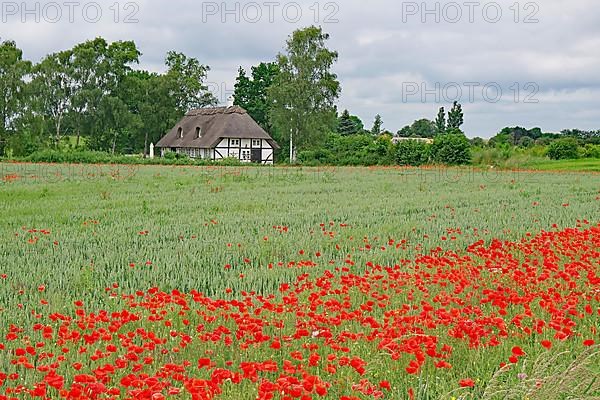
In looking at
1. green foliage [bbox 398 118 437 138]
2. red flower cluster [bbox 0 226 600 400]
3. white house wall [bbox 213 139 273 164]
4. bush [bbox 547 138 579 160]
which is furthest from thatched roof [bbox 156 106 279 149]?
green foliage [bbox 398 118 437 138]

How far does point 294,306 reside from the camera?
5883mm

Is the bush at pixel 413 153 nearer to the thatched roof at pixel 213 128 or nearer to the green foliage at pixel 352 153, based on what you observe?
the green foliage at pixel 352 153

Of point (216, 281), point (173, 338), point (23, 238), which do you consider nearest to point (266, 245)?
point (216, 281)

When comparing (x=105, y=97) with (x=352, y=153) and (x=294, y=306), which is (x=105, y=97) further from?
(x=294, y=306)

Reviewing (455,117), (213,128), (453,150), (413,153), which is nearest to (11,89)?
(213,128)

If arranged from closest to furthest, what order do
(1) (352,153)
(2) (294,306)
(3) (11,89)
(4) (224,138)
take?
(2) (294,306)
(3) (11,89)
(1) (352,153)
(4) (224,138)

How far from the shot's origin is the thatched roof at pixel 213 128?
59375 millimetres

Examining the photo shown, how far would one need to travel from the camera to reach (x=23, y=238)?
10.1 meters

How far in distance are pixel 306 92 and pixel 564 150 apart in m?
23.3

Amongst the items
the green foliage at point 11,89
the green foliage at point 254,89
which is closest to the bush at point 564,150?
the green foliage at point 254,89

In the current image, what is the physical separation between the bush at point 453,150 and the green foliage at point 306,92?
9.93 metres

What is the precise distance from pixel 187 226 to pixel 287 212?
3.29 metres

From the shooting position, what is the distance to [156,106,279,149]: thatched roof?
5938cm

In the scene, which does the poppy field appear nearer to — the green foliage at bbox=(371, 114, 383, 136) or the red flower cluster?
the red flower cluster
